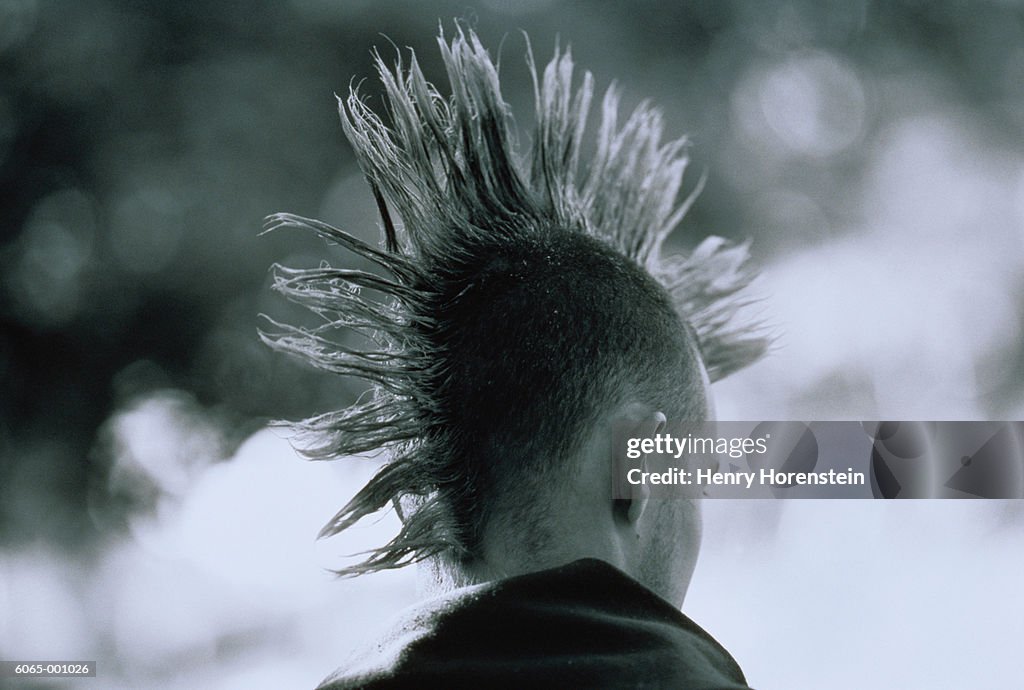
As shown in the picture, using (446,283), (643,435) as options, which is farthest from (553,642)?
(446,283)

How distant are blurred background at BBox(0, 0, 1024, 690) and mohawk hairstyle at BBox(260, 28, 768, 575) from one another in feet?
2.59

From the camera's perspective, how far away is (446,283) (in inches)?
47.9

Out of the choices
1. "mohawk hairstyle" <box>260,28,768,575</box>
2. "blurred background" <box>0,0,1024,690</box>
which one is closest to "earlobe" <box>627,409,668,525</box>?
"mohawk hairstyle" <box>260,28,768,575</box>

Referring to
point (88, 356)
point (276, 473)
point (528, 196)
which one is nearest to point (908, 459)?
point (528, 196)

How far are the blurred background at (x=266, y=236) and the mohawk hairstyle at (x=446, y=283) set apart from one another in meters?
0.79

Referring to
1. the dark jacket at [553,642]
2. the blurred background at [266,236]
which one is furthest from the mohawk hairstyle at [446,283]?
the blurred background at [266,236]

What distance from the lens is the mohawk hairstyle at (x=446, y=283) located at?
1126 mm

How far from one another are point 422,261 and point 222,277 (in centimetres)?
123

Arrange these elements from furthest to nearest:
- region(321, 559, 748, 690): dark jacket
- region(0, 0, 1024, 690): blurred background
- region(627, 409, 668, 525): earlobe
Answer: region(0, 0, 1024, 690): blurred background
region(627, 409, 668, 525): earlobe
region(321, 559, 748, 690): dark jacket

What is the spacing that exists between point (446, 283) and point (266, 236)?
1.20 meters

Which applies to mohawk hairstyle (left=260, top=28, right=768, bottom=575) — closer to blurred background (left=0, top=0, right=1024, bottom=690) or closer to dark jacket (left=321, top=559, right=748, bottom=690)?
Result: dark jacket (left=321, top=559, right=748, bottom=690)

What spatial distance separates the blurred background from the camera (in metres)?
2.13

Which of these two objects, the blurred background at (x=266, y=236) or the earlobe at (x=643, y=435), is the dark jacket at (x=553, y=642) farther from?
the blurred background at (x=266, y=236)

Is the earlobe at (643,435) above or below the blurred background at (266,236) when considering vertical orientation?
below
